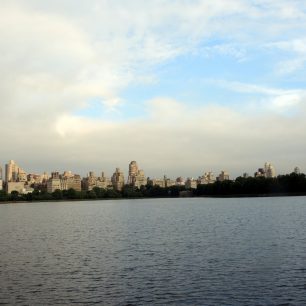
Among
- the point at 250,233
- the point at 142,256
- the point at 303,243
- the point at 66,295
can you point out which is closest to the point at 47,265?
the point at 142,256

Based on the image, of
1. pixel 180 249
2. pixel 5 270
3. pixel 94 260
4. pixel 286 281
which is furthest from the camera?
pixel 180 249

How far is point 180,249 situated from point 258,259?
8215 mm

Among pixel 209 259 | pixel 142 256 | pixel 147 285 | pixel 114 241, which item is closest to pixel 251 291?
pixel 147 285

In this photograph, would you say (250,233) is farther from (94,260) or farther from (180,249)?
(94,260)

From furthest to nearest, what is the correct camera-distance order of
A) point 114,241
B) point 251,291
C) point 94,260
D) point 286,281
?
point 114,241
point 94,260
point 286,281
point 251,291

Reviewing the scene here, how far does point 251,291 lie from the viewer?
2344 cm

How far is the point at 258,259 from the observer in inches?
1271

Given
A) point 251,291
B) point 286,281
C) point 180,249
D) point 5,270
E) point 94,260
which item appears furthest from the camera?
point 180,249

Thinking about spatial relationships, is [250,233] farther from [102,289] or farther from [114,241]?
[102,289]

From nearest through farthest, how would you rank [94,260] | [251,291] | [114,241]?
[251,291] → [94,260] → [114,241]

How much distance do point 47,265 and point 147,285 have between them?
9990 millimetres

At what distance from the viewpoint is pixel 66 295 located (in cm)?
2356

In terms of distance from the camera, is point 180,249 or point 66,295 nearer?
point 66,295

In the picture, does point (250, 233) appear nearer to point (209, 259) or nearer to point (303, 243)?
point (303, 243)
